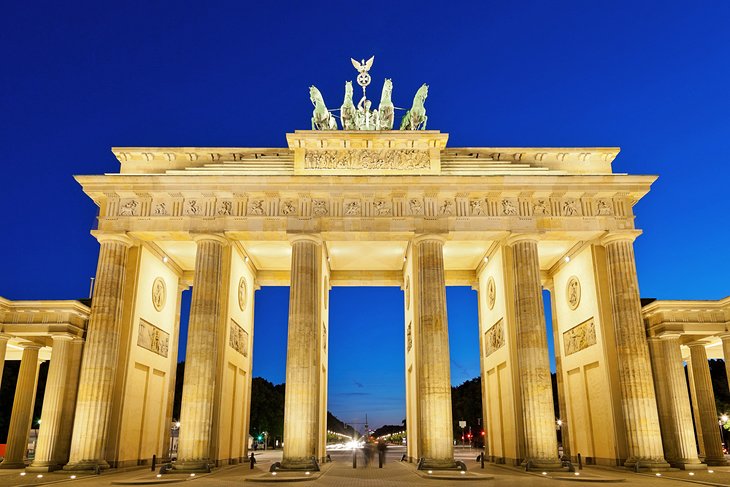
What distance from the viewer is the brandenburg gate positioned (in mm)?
26594

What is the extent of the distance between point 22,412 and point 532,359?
27.7m

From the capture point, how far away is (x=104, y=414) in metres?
26.4

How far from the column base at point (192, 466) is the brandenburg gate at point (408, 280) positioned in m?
0.12

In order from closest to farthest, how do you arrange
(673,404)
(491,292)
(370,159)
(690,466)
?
1. (690,466)
2. (673,404)
3. (370,159)
4. (491,292)

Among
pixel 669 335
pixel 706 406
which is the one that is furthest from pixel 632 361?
pixel 706 406

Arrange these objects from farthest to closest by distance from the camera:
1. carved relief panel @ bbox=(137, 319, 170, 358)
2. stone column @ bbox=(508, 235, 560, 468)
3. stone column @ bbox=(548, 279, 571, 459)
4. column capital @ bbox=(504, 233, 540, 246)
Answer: stone column @ bbox=(548, 279, 571, 459) < carved relief panel @ bbox=(137, 319, 170, 358) < column capital @ bbox=(504, 233, 540, 246) < stone column @ bbox=(508, 235, 560, 468)

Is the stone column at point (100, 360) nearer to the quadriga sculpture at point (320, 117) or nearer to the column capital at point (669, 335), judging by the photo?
the quadriga sculpture at point (320, 117)

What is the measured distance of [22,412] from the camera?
105 feet

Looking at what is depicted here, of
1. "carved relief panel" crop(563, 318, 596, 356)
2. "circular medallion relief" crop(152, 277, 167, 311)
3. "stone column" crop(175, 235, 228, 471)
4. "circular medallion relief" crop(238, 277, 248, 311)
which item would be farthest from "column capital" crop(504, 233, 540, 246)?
"circular medallion relief" crop(152, 277, 167, 311)

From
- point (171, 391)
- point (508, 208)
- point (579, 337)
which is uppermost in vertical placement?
point (508, 208)

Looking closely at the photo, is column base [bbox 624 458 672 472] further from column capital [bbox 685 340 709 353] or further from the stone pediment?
A: the stone pediment

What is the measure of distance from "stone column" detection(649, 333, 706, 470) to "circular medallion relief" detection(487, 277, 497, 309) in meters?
8.43

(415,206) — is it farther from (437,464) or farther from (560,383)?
(560,383)

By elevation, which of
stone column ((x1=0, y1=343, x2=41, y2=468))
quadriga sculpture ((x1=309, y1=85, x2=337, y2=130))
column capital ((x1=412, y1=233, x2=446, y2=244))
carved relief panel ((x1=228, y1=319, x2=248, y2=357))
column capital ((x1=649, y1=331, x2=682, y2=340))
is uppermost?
quadriga sculpture ((x1=309, y1=85, x2=337, y2=130))
